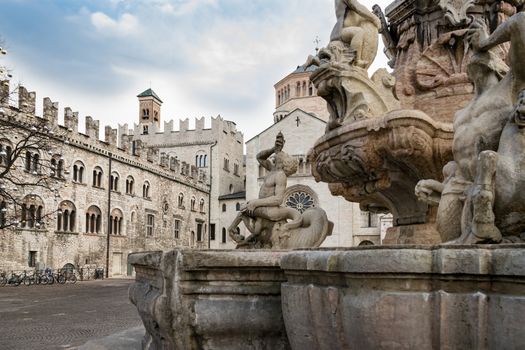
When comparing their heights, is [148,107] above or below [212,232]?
above

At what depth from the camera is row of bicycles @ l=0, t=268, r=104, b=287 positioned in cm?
2714

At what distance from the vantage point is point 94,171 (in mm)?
36312

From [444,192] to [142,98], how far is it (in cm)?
6839

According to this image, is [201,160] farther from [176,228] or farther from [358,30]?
[358,30]

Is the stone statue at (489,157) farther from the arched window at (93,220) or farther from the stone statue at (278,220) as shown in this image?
the arched window at (93,220)

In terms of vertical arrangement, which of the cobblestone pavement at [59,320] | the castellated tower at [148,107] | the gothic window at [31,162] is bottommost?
the cobblestone pavement at [59,320]

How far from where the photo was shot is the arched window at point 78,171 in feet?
113

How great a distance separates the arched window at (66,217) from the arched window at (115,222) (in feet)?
12.8

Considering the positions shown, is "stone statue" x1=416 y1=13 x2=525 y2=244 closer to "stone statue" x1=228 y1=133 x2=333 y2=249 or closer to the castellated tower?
"stone statue" x1=228 y1=133 x2=333 y2=249

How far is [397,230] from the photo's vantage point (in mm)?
6785

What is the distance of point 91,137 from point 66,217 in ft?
18.4

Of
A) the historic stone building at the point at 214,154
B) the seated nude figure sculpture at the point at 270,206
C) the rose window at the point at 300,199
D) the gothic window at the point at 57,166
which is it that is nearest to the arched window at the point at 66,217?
the gothic window at the point at 57,166

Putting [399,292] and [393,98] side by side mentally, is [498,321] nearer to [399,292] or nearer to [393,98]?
[399,292]

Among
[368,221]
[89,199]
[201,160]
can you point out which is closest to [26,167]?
[89,199]
